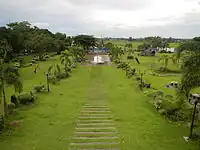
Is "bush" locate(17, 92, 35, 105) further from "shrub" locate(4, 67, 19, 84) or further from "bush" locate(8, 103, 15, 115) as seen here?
"shrub" locate(4, 67, 19, 84)

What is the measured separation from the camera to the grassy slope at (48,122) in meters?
15.0

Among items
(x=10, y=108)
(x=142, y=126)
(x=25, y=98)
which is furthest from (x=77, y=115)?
(x=25, y=98)

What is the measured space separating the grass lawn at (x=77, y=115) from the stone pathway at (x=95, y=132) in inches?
17.3

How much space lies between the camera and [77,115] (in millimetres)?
20375

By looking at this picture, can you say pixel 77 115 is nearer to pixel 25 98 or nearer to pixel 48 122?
pixel 48 122

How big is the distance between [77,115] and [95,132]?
12.8 ft

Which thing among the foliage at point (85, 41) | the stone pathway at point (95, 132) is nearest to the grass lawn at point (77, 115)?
the stone pathway at point (95, 132)

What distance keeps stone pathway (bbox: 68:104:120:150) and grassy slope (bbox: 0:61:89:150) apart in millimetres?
594

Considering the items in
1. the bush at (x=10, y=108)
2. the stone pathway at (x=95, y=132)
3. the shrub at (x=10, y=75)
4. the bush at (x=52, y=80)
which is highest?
the shrub at (x=10, y=75)

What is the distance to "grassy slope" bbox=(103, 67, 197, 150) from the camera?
15000 mm

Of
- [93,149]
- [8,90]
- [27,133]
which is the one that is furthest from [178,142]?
[8,90]

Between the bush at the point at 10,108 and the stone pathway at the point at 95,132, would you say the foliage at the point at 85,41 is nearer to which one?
the bush at the point at 10,108

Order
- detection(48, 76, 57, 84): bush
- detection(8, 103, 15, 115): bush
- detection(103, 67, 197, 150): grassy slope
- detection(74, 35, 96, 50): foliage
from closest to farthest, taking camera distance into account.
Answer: detection(103, 67, 197, 150): grassy slope → detection(8, 103, 15, 115): bush → detection(48, 76, 57, 84): bush → detection(74, 35, 96, 50): foliage

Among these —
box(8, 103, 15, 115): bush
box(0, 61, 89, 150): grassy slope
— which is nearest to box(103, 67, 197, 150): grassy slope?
box(0, 61, 89, 150): grassy slope
